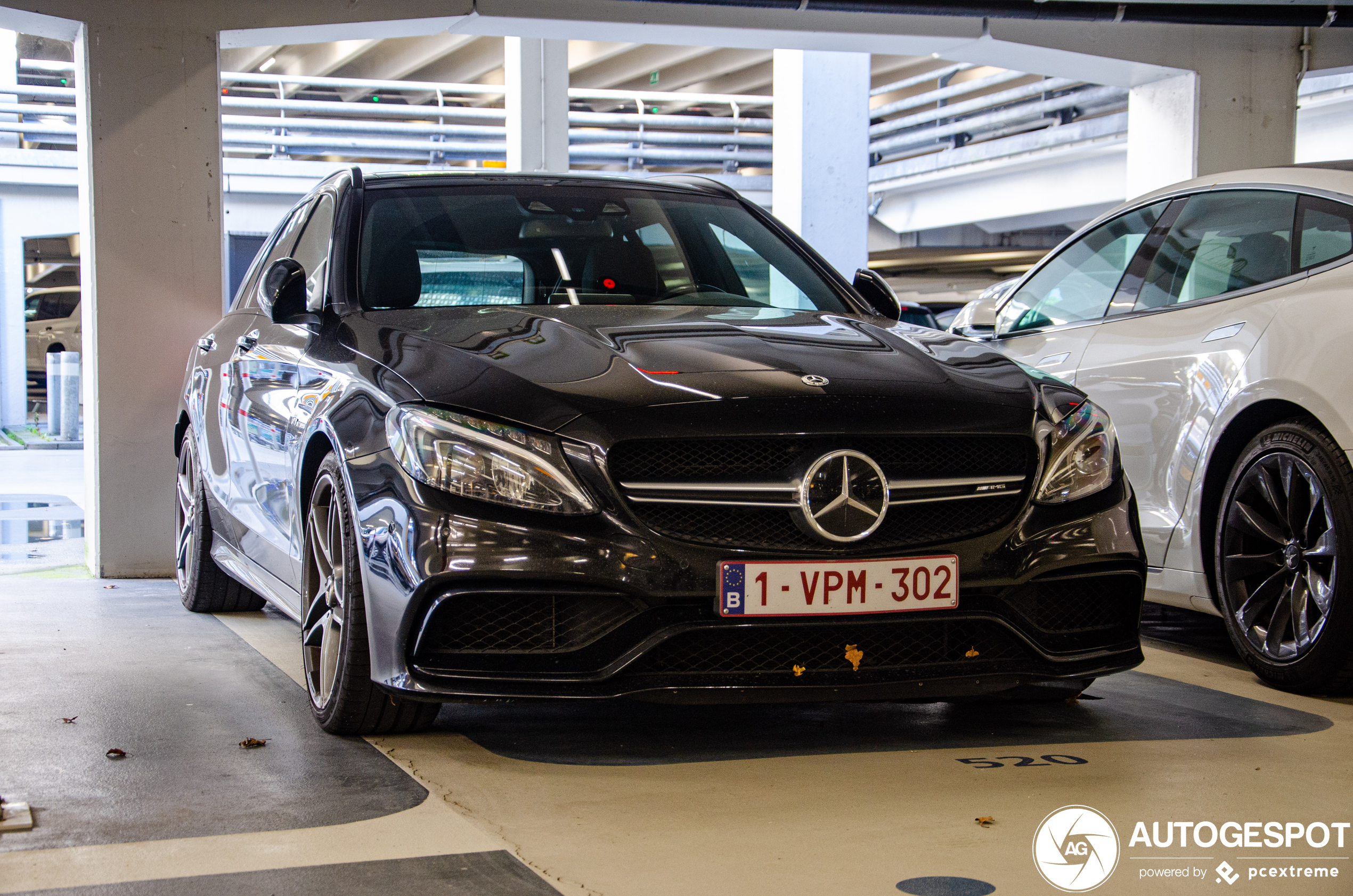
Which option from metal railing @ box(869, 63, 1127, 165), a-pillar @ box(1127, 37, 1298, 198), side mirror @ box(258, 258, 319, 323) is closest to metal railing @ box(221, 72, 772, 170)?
metal railing @ box(869, 63, 1127, 165)

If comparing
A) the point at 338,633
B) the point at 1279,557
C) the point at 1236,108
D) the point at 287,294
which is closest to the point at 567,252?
the point at 287,294

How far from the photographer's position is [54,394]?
1894 cm

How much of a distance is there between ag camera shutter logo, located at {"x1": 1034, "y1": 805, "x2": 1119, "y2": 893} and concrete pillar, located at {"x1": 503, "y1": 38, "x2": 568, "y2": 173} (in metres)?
8.15

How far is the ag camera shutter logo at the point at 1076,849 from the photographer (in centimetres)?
245

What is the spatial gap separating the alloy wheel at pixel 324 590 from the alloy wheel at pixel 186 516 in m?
2.10

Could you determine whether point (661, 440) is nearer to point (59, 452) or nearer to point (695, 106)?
point (59, 452)

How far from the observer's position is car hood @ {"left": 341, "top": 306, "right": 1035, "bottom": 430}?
3082mm

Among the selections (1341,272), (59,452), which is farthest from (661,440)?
(59,452)

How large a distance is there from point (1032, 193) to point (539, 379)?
17.9 m

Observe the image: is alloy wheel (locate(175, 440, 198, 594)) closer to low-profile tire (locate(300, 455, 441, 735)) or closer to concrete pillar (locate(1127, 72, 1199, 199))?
low-profile tire (locate(300, 455, 441, 735))

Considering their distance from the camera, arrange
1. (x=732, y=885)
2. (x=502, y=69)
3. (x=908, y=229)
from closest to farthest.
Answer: (x=732, y=885), (x=908, y=229), (x=502, y=69)

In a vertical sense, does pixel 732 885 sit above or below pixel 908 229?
below

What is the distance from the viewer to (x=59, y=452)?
1656 cm

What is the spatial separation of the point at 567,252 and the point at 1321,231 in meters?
2.18
